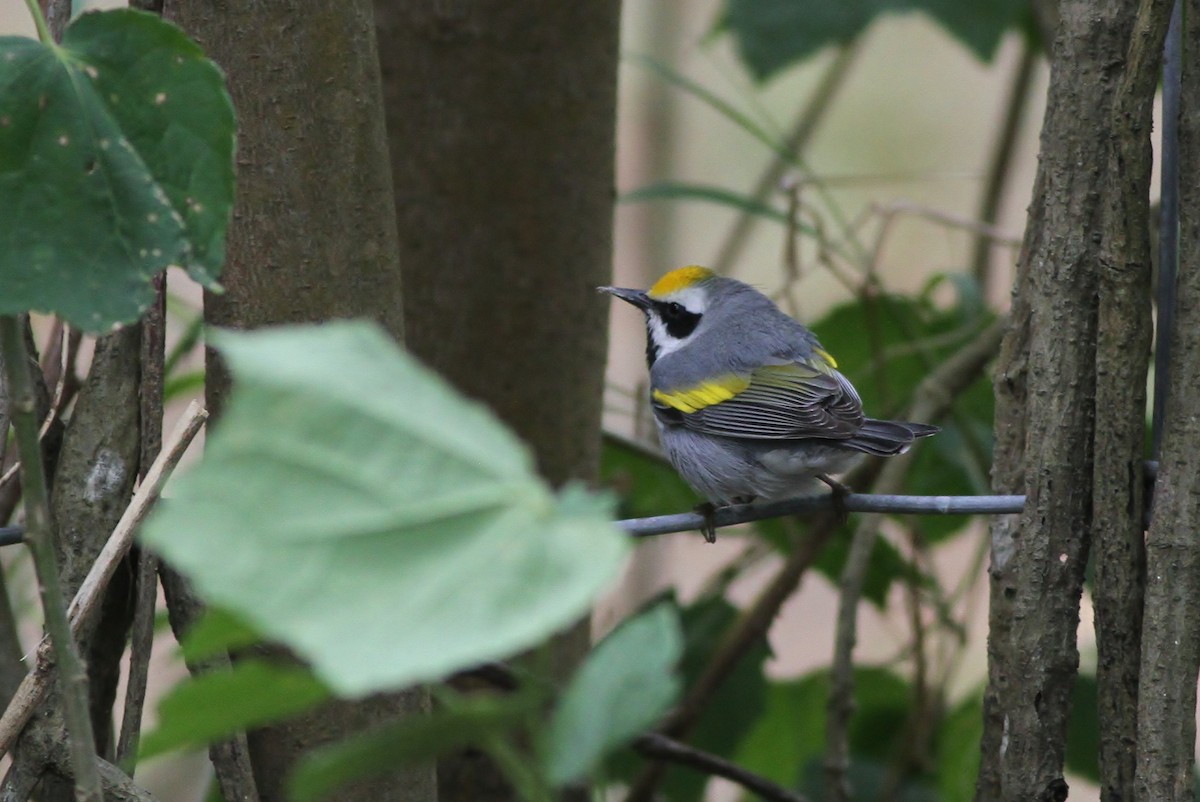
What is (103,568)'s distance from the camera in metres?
1.35

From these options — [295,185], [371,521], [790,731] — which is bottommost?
[790,731]

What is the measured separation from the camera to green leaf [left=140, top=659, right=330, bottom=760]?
2.03ft

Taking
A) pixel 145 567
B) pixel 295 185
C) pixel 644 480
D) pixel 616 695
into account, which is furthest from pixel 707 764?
pixel 616 695

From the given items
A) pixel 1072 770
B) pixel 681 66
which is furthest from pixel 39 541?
pixel 681 66

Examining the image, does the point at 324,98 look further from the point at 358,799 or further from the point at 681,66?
the point at 681,66

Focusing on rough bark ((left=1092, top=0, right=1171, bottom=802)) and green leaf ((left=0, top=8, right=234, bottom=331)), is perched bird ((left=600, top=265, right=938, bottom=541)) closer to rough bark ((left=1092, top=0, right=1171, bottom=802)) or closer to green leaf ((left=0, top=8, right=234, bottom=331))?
rough bark ((left=1092, top=0, right=1171, bottom=802))

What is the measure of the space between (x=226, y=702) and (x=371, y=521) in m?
0.15

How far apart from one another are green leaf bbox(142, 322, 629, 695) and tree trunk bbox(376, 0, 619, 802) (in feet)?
5.64

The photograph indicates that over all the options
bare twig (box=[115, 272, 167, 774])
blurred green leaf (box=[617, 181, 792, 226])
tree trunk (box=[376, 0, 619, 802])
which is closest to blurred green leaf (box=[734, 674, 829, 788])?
tree trunk (box=[376, 0, 619, 802])

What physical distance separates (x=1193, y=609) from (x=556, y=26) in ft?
5.00

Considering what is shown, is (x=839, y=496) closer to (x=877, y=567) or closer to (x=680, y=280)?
(x=877, y=567)

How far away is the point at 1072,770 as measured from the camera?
2.35 m

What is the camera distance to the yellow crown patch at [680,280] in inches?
122

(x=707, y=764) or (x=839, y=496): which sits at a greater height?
(x=839, y=496)
